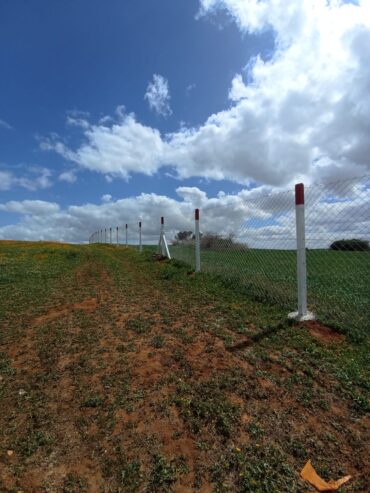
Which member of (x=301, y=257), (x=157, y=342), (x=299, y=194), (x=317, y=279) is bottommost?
(x=157, y=342)

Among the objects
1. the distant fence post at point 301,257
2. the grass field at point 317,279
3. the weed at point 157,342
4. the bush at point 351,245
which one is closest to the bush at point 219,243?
the grass field at point 317,279

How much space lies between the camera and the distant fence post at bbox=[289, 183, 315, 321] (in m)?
3.79

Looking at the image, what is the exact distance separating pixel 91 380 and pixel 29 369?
2.25ft

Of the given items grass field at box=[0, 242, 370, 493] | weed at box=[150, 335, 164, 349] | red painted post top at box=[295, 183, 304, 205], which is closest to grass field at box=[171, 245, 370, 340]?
grass field at box=[0, 242, 370, 493]

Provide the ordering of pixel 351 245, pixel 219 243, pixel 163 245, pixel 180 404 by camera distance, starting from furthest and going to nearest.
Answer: pixel 163 245 < pixel 219 243 < pixel 351 245 < pixel 180 404

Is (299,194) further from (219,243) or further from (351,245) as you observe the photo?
(219,243)

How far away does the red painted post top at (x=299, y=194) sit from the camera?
3855 mm

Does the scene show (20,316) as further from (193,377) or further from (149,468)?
(149,468)

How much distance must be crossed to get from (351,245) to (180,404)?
238 centimetres

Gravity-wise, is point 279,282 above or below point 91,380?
above

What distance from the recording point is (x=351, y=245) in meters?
3.24

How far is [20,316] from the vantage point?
14.4ft

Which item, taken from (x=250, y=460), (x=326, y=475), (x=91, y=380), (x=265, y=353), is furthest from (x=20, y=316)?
(x=326, y=475)

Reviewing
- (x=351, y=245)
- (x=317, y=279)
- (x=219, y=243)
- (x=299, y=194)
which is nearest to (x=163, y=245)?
(x=219, y=243)
